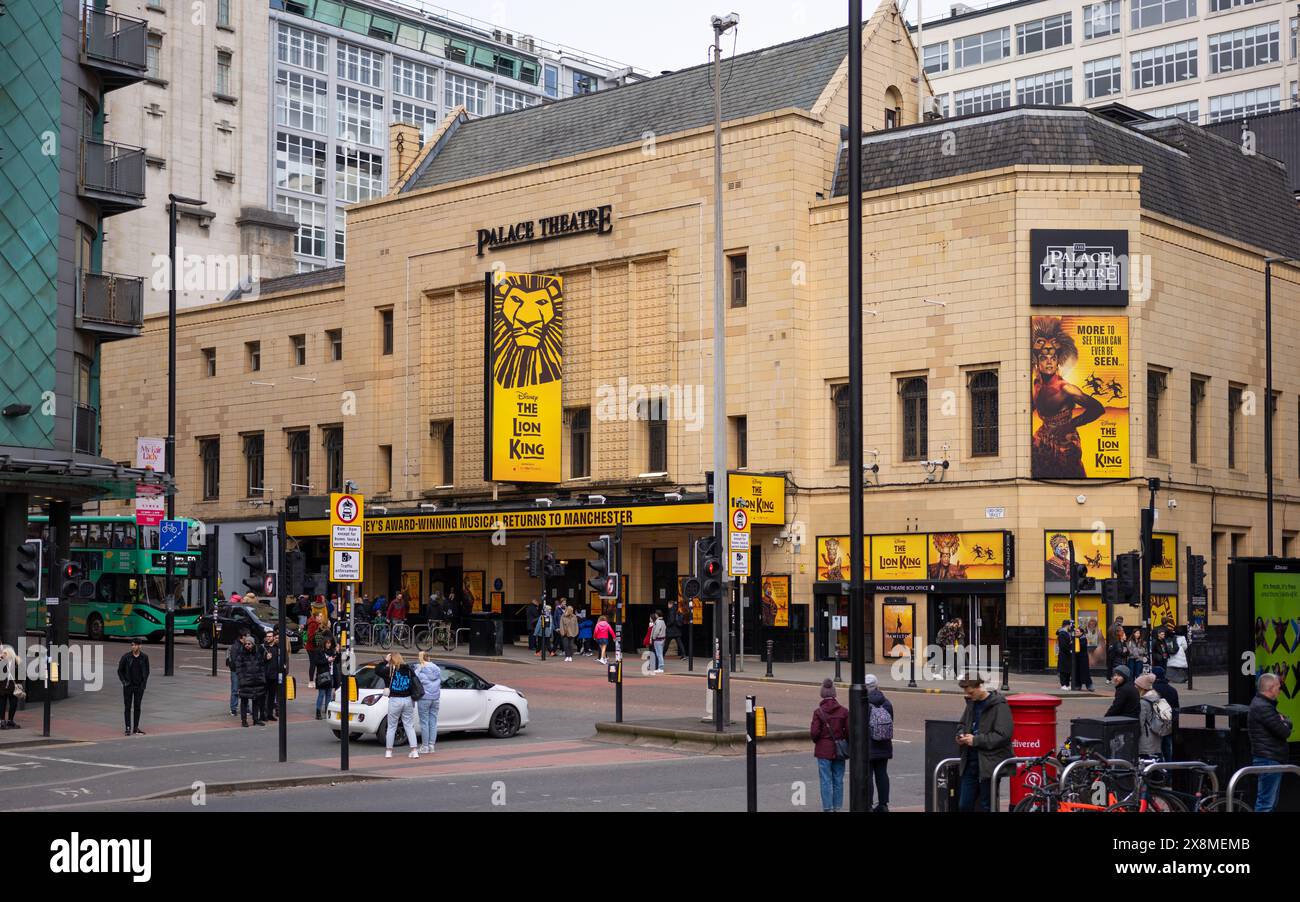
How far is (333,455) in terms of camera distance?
61.5 m

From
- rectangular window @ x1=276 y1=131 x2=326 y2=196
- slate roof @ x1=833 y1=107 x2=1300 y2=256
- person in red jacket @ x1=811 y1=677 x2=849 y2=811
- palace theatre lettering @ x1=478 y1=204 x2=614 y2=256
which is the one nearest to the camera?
person in red jacket @ x1=811 y1=677 x2=849 y2=811

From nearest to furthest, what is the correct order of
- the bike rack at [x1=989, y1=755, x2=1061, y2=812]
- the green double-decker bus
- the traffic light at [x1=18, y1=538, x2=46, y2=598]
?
the bike rack at [x1=989, y1=755, x2=1061, y2=812] → the traffic light at [x1=18, y1=538, x2=46, y2=598] → the green double-decker bus

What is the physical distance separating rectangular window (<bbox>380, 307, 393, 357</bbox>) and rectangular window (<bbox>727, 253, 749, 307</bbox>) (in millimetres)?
15763

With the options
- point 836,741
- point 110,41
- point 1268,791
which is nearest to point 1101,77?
point 110,41

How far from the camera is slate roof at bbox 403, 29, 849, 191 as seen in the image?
167 ft

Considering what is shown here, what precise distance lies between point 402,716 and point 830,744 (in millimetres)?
9651

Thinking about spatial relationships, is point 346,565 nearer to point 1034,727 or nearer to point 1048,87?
point 1034,727

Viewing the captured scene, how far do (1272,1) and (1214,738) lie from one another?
72608 millimetres

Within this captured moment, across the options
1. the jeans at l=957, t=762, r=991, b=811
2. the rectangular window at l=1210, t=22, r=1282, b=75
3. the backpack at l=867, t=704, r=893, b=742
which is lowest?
the jeans at l=957, t=762, r=991, b=811

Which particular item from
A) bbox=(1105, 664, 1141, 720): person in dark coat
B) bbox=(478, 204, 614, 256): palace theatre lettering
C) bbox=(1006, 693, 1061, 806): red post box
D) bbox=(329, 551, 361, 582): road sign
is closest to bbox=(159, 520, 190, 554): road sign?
bbox=(329, 551, 361, 582): road sign

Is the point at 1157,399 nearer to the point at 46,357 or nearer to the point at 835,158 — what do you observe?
the point at 835,158

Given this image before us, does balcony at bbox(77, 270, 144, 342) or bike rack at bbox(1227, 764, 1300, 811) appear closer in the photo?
bike rack at bbox(1227, 764, 1300, 811)

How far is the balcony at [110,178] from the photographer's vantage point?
112 ft

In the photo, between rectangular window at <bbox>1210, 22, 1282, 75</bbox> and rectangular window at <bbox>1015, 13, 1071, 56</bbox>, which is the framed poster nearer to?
rectangular window at <bbox>1210, 22, 1282, 75</bbox>
